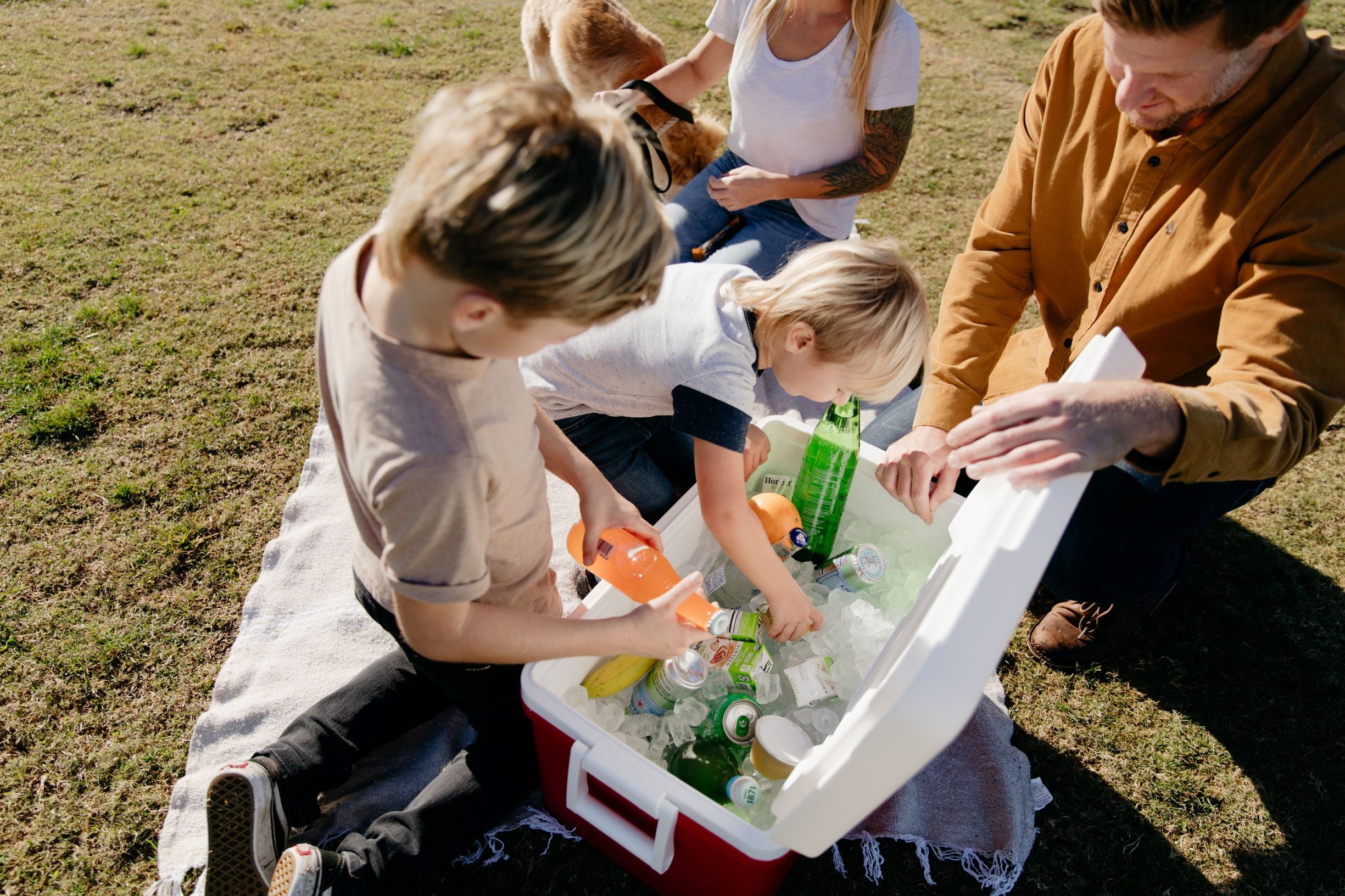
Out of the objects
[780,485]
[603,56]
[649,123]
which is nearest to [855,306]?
[780,485]

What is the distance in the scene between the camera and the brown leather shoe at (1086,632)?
2.09m

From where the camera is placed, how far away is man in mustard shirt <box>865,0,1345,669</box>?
4.08 feet

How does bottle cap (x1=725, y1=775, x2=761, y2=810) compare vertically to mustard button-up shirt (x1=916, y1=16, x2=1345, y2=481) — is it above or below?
below

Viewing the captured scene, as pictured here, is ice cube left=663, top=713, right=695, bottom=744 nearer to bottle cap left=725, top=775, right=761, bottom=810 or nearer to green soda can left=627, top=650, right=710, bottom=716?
green soda can left=627, top=650, right=710, bottom=716

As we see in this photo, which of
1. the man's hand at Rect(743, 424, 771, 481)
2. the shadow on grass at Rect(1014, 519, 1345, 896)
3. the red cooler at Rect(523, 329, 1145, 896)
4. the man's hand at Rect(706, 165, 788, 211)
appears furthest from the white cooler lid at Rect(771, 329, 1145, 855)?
the man's hand at Rect(706, 165, 788, 211)

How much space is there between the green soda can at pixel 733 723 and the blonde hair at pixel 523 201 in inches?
36.6

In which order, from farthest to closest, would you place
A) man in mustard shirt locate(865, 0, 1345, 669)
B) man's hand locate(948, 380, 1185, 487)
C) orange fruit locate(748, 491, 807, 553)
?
1. orange fruit locate(748, 491, 807, 553)
2. man in mustard shirt locate(865, 0, 1345, 669)
3. man's hand locate(948, 380, 1185, 487)

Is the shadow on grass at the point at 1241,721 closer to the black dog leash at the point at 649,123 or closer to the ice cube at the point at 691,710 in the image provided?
the ice cube at the point at 691,710

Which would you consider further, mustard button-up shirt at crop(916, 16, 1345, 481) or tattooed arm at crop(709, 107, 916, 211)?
tattooed arm at crop(709, 107, 916, 211)

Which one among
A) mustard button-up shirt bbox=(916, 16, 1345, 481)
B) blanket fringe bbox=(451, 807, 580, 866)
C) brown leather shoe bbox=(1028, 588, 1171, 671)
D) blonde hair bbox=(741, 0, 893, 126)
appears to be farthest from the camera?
blonde hair bbox=(741, 0, 893, 126)

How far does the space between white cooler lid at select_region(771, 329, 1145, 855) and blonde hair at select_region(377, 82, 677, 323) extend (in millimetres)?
590

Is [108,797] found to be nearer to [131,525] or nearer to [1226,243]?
[131,525]

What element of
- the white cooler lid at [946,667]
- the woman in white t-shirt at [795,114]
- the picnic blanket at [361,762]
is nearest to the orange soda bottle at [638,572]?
the white cooler lid at [946,667]

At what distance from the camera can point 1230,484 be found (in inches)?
67.4
